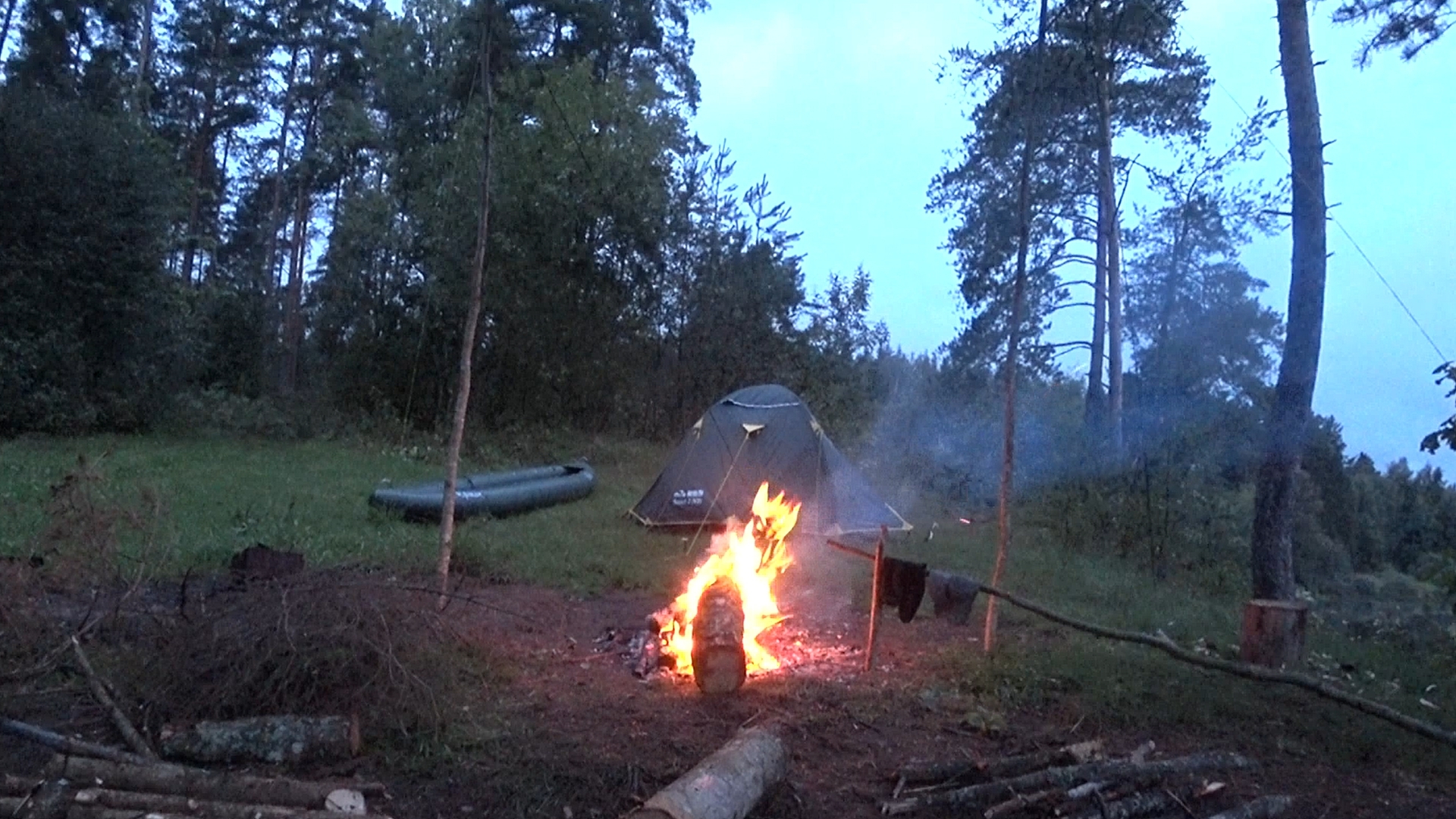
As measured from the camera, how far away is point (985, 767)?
5.23m

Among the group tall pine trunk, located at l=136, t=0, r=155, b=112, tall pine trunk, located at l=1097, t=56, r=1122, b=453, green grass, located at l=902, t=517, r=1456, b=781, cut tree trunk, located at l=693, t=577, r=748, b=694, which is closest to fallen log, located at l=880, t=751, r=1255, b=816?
green grass, located at l=902, t=517, r=1456, b=781

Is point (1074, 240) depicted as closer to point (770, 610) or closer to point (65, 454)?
point (770, 610)

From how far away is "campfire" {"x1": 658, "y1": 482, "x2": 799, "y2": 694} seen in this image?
627cm

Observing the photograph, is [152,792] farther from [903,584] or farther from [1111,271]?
[1111,271]

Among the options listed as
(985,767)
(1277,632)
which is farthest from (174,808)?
(1277,632)

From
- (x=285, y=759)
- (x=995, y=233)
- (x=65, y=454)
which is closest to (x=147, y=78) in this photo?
(x=65, y=454)

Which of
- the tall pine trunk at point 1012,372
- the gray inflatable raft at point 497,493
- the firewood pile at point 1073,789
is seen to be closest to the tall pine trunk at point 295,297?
the gray inflatable raft at point 497,493

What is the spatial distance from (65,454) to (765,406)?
8876 millimetres

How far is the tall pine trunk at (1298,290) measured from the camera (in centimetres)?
951

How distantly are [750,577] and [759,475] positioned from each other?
214 inches

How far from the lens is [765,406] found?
13.2 metres

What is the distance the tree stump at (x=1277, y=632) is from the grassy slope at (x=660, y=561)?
217mm

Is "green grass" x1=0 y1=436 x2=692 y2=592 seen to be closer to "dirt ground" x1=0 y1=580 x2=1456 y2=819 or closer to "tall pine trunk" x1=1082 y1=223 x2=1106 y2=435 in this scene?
"dirt ground" x1=0 y1=580 x2=1456 y2=819

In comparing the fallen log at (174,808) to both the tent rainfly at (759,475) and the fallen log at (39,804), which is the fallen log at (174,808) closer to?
the fallen log at (39,804)
